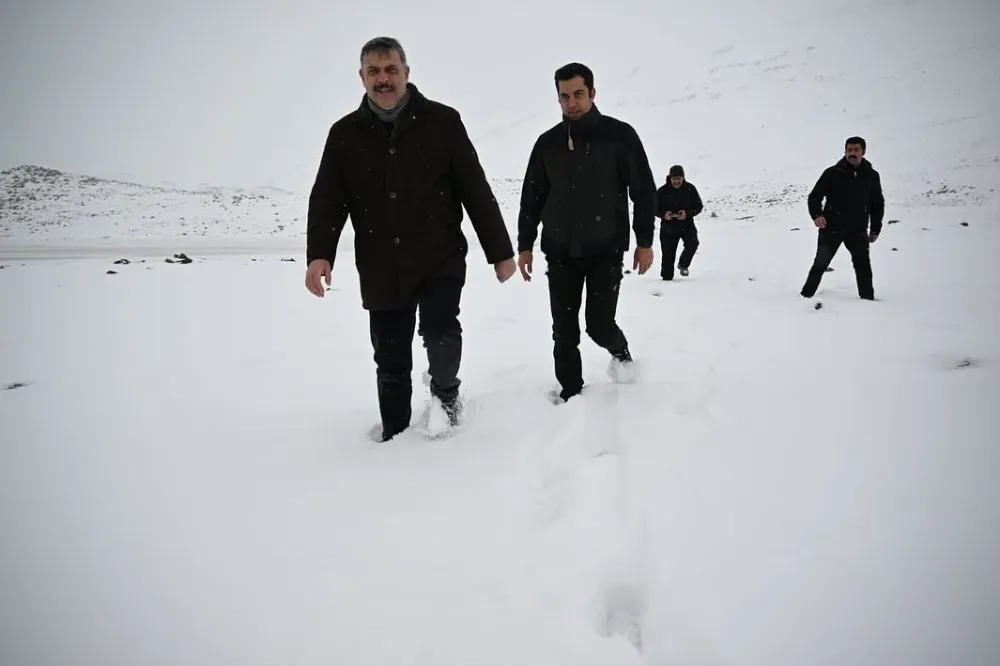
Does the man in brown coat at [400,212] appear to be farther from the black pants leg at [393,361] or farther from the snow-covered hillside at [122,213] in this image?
the snow-covered hillside at [122,213]

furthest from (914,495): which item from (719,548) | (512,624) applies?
(512,624)

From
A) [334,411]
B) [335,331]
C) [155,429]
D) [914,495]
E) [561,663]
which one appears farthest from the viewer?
[335,331]

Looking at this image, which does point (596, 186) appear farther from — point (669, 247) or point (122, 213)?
point (122, 213)

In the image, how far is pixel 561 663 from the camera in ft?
4.45

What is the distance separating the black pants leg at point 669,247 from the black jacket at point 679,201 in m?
0.09

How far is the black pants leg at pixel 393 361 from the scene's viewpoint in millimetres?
2646

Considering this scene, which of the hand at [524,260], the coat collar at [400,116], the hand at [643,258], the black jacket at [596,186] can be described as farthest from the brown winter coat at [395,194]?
the hand at [643,258]

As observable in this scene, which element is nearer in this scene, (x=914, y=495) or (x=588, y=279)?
(x=914, y=495)

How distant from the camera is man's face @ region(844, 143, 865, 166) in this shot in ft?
18.0

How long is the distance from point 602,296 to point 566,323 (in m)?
0.28

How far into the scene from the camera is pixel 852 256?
18.5 feet

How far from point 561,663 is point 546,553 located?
39 cm

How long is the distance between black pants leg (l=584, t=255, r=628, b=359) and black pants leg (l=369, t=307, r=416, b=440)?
1.14m

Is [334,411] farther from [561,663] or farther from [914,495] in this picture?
[914,495]
